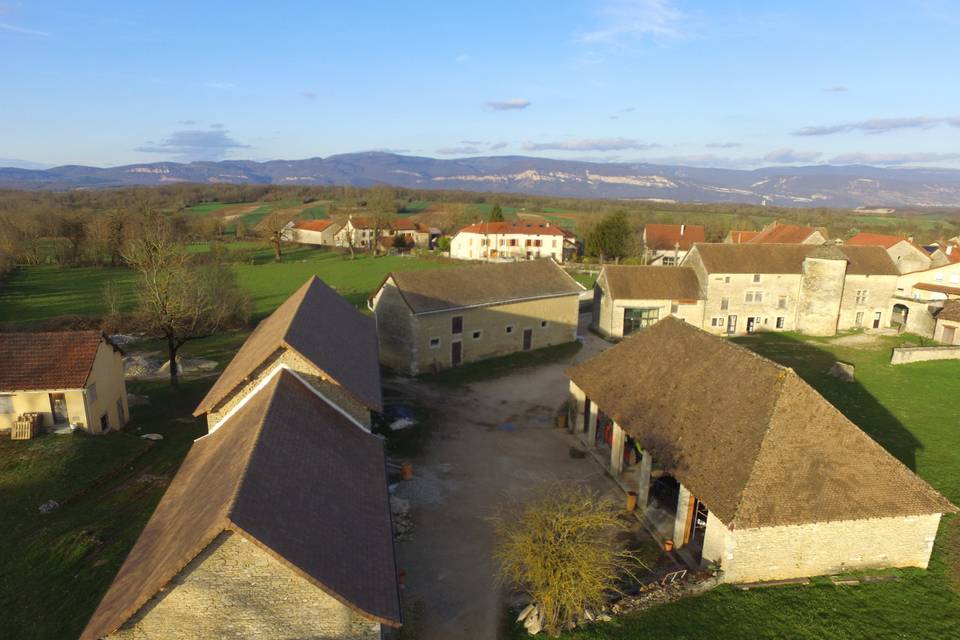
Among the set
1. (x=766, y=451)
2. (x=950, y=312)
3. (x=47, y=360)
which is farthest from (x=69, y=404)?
(x=950, y=312)

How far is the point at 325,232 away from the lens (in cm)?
11925

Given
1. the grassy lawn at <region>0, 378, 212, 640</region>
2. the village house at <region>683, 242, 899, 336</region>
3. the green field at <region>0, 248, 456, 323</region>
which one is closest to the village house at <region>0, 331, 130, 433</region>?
the grassy lawn at <region>0, 378, 212, 640</region>

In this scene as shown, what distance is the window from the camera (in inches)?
1909

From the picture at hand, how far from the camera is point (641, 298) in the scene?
4781 cm

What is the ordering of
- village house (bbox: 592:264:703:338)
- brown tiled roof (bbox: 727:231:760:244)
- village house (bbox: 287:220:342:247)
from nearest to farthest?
village house (bbox: 592:264:703:338) < brown tiled roof (bbox: 727:231:760:244) < village house (bbox: 287:220:342:247)

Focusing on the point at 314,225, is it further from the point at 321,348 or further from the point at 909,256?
the point at 321,348

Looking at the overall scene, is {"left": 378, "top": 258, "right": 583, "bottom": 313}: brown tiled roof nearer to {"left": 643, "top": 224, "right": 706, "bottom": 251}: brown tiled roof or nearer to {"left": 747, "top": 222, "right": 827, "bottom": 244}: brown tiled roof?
{"left": 747, "top": 222, "right": 827, "bottom": 244}: brown tiled roof

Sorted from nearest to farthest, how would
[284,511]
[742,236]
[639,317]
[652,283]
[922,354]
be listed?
1. [284,511]
2. [922,354]
3. [639,317]
4. [652,283]
5. [742,236]

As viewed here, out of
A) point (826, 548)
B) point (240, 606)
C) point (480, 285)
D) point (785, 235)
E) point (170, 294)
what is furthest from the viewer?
point (785, 235)

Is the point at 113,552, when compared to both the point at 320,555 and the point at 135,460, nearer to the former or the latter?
the point at 135,460

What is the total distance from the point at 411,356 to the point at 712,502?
24468mm

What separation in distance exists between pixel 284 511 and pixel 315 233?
11575 centimetres

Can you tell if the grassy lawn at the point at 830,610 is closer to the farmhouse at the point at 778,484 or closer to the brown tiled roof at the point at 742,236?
the farmhouse at the point at 778,484

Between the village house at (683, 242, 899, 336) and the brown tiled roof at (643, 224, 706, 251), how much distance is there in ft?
125
